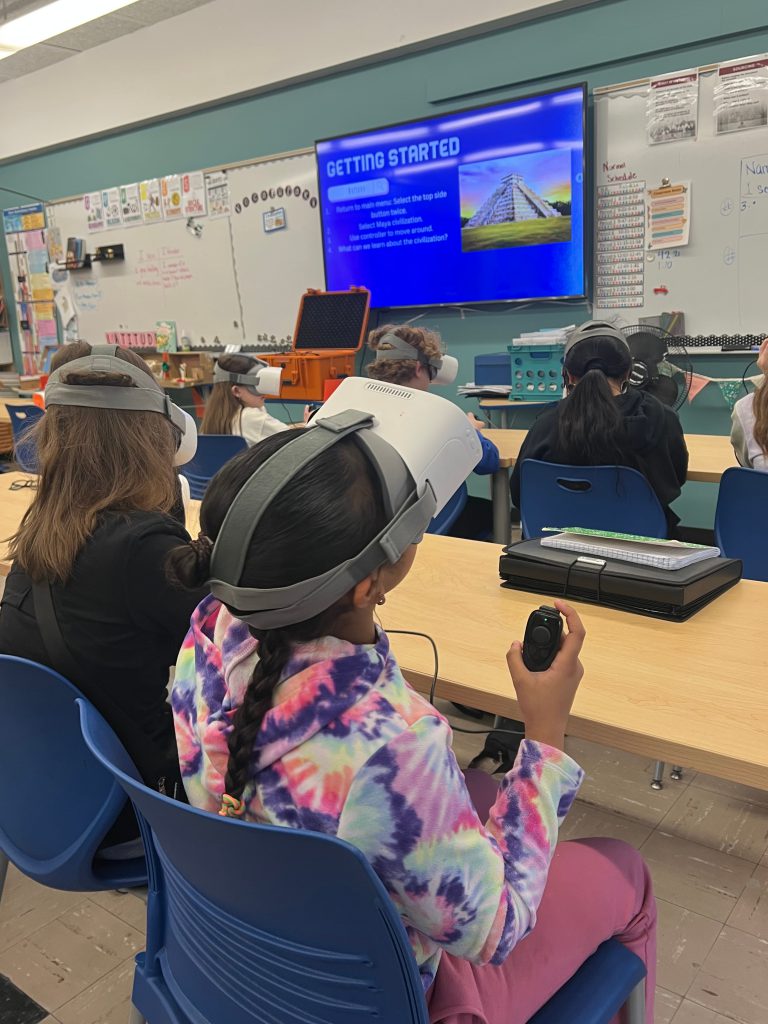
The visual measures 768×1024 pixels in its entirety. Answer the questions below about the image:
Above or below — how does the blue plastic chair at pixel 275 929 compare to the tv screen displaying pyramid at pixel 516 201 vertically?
below

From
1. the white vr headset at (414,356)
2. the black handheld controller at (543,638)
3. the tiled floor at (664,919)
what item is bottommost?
the tiled floor at (664,919)

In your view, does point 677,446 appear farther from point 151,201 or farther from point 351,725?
point 151,201

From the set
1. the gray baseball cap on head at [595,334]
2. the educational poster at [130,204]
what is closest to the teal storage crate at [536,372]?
the gray baseball cap on head at [595,334]

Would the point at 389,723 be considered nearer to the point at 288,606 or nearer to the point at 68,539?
the point at 288,606

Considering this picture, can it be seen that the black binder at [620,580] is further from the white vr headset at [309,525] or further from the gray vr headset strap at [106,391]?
the gray vr headset strap at [106,391]

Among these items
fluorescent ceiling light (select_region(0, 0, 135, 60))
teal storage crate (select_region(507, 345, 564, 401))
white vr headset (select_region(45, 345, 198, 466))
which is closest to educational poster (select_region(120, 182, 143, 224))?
fluorescent ceiling light (select_region(0, 0, 135, 60))

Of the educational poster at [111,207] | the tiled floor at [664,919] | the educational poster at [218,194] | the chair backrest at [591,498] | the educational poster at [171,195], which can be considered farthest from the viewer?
the educational poster at [111,207]

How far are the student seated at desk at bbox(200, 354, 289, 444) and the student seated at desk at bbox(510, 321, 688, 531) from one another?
1165mm

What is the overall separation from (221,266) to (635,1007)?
526 centimetres

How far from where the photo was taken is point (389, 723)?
2.24ft

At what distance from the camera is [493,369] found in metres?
4.22

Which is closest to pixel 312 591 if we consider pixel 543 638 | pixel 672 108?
pixel 543 638

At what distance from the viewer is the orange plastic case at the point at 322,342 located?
4348mm

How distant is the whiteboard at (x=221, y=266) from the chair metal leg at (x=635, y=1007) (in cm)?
462
